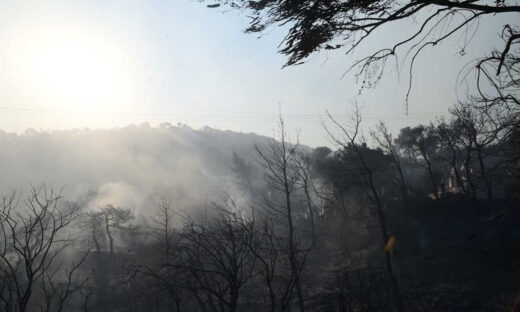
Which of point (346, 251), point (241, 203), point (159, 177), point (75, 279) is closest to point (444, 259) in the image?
point (346, 251)

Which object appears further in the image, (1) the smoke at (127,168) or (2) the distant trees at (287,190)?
(1) the smoke at (127,168)

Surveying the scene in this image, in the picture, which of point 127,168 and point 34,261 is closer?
point 34,261

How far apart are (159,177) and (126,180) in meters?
8.11

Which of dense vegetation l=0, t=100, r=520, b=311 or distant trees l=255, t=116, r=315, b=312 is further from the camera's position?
dense vegetation l=0, t=100, r=520, b=311

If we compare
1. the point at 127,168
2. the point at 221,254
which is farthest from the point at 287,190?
the point at 127,168

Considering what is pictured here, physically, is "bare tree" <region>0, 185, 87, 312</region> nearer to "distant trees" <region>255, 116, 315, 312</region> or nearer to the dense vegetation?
the dense vegetation

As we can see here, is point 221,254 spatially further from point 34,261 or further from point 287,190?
point 34,261

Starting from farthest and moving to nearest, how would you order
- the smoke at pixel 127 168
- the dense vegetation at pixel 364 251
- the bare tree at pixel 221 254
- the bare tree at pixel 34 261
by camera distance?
the smoke at pixel 127 168
the dense vegetation at pixel 364 251
the bare tree at pixel 34 261
the bare tree at pixel 221 254

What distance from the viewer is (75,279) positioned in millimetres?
34750

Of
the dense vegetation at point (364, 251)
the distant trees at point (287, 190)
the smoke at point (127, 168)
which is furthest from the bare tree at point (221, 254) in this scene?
the smoke at point (127, 168)

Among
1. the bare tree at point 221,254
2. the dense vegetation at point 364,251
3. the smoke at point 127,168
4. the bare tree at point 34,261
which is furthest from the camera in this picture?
the smoke at point 127,168

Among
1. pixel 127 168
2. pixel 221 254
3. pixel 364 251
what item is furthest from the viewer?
pixel 127 168

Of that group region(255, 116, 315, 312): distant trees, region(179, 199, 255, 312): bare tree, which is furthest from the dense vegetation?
region(179, 199, 255, 312): bare tree

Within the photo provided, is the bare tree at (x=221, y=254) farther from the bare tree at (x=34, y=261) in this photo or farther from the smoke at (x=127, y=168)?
the smoke at (x=127, y=168)
